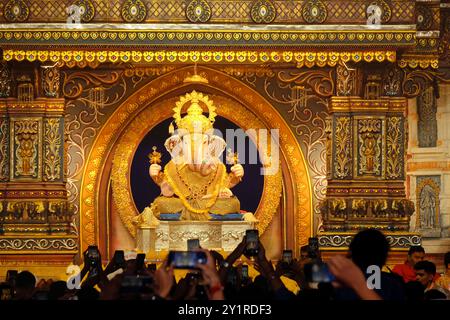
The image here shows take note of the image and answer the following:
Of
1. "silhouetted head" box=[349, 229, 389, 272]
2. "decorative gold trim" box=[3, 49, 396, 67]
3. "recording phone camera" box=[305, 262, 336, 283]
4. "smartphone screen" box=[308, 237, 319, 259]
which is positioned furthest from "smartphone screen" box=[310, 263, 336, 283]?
"decorative gold trim" box=[3, 49, 396, 67]

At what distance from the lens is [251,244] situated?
12.6 metres

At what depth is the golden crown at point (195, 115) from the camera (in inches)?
784

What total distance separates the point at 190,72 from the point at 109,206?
240 cm

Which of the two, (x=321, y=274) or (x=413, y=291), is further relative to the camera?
(x=413, y=291)

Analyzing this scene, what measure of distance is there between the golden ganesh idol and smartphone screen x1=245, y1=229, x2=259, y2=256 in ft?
22.8

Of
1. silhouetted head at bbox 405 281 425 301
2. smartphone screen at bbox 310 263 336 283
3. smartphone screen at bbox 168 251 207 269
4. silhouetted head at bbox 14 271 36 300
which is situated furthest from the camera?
silhouetted head at bbox 14 271 36 300

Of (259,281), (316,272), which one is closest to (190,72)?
(259,281)

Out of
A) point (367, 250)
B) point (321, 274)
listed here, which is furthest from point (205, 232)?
point (321, 274)

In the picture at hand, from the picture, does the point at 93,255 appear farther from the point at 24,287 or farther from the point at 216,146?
the point at 216,146

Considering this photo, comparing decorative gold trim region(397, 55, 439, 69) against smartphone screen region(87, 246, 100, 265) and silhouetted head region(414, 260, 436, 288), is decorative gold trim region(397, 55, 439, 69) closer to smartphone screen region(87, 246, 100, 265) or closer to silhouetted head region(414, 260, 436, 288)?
silhouetted head region(414, 260, 436, 288)

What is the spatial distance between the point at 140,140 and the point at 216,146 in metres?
1.24

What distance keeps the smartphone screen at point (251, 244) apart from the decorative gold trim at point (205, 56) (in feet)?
20.4

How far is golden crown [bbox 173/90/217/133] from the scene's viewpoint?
65.3 ft
